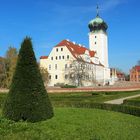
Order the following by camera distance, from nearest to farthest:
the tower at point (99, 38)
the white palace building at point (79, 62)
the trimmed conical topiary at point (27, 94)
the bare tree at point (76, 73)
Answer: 1. the trimmed conical topiary at point (27, 94)
2. the bare tree at point (76, 73)
3. the white palace building at point (79, 62)
4. the tower at point (99, 38)

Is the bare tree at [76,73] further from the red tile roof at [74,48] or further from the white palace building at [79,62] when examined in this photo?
the red tile roof at [74,48]

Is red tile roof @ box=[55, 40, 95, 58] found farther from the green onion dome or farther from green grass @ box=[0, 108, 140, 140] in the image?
Result: green grass @ box=[0, 108, 140, 140]

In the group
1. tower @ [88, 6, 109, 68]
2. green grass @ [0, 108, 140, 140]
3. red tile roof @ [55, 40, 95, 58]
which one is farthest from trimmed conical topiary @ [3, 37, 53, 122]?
tower @ [88, 6, 109, 68]

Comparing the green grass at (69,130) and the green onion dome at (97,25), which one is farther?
the green onion dome at (97,25)

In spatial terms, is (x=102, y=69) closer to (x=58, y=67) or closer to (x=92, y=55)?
(x=92, y=55)

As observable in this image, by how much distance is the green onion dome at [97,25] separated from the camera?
9224 cm

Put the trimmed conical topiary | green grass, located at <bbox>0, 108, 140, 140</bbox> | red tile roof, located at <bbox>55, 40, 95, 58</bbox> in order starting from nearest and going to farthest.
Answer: green grass, located at <bbox>0, 108, 140, 140</bbox>, the trimmed conical topiary, red tile roof, located at <bbox>55, 40, 95, 58</bbox>

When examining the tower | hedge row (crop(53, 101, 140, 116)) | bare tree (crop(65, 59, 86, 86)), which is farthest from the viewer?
the tower

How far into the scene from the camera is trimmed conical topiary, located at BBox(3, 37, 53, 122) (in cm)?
1383

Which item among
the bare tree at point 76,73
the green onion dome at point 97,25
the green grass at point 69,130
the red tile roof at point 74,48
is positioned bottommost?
the green grass at point 69,130

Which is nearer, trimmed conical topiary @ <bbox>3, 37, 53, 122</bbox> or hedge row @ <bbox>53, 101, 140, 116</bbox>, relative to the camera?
trimmed conical topiary @ <bbox>3, 37, 53, 122</bbox>

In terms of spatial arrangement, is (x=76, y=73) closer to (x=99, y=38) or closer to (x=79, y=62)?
(x=79, y=62)

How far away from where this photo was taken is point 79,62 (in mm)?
77625

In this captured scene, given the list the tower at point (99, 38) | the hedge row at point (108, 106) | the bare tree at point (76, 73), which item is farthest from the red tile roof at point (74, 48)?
the hedge row at point (108, 106)
